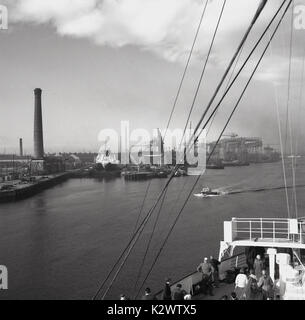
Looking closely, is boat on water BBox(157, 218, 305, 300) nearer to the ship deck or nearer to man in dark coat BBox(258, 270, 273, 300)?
the ship deck

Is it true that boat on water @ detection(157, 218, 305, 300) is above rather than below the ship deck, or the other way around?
above

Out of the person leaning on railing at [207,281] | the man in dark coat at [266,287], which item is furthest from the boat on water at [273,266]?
the man in dark coat at [266,287]

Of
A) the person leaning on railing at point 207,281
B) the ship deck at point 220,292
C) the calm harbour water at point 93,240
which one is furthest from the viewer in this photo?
the calm harbour water at point 93,240

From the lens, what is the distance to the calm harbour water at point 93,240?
1557cm

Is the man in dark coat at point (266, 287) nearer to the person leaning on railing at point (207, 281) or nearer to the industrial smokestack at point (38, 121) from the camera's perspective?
the person leaning on railing at point (207, 281)

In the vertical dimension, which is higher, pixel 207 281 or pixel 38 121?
pixel 38 121

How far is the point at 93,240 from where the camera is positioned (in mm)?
22969

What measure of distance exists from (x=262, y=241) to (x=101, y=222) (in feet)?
72.4

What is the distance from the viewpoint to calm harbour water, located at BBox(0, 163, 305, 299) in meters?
→ 15.6

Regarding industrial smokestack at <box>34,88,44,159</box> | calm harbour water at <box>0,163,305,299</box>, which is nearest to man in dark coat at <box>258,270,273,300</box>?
calm harbour water at <box>0,163,305,299</box>

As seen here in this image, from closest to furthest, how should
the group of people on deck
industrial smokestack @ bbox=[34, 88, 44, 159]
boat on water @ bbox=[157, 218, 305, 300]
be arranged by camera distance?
the group of people on deck, boat on water @ bbox=[157, 218, 305, 300], industrial smokestack @ bbox=[34, 88, 44, 159]

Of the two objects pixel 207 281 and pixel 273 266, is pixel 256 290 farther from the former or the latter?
pixel 273 266

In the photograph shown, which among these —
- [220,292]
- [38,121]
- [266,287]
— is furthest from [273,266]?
[38,121]
